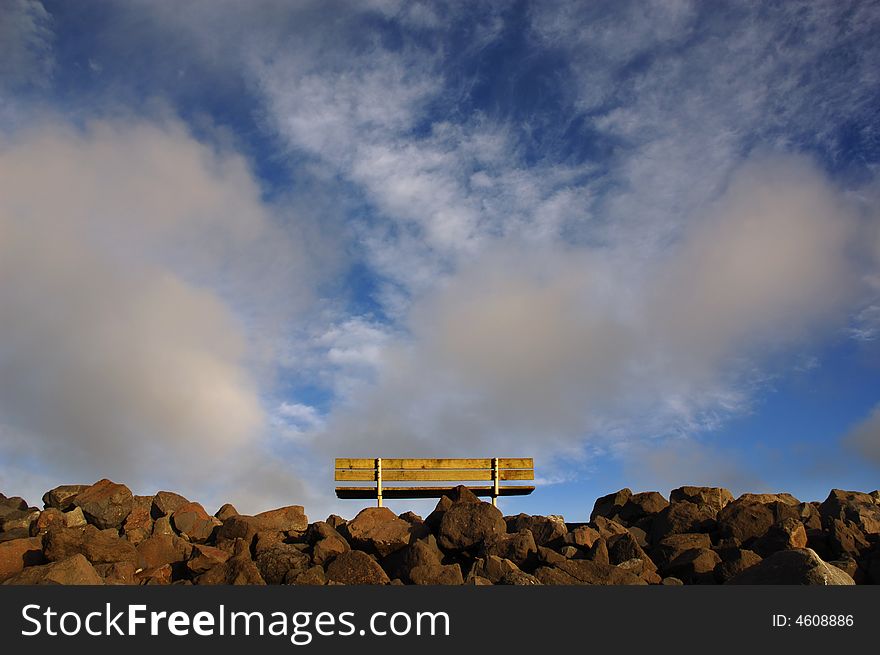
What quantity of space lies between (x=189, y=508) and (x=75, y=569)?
4.47m

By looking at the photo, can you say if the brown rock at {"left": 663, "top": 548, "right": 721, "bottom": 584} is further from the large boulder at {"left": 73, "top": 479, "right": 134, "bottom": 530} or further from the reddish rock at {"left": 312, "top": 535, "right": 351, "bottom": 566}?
the large boulder at {"left": 73, "top": 479, "right": 134, "bottom": 530}

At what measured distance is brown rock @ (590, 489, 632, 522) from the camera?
553 inches

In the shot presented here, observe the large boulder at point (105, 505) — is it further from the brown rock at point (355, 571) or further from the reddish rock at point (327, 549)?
the brown rock at point (355, 571)

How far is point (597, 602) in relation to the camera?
794 centimetres

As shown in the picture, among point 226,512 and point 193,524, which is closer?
point 193,524

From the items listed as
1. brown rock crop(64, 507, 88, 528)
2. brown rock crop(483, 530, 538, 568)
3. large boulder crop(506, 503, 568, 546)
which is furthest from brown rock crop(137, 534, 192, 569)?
large boulder crop(506, 503, 568, 546)

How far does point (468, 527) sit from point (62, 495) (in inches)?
314

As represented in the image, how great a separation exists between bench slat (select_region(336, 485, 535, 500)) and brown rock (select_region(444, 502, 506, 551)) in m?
5.59

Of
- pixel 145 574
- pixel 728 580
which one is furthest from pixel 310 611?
pixel 728 580

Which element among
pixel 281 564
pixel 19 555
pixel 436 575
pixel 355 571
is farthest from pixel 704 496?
pixel 19 555

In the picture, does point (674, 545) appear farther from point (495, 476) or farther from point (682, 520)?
point (495, 476)

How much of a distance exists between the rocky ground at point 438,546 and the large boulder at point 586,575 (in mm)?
17

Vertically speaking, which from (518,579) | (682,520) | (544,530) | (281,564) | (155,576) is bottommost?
(518,579)

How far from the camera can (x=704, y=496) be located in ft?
44.7
